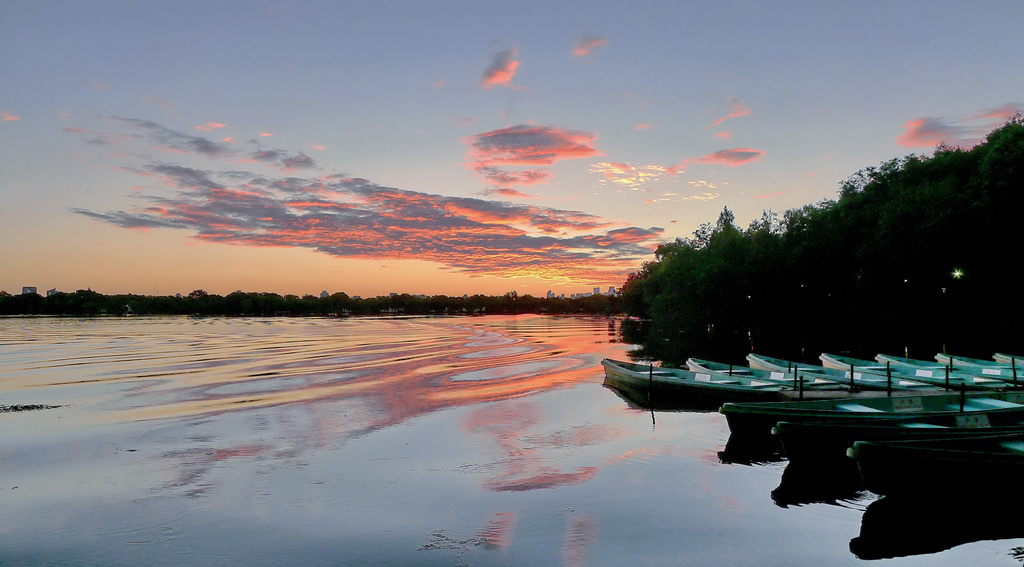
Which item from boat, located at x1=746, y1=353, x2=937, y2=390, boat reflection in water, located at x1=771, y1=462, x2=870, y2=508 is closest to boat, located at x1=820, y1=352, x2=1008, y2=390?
boat, located at x1=746, y1=353, x2=937, y2=390

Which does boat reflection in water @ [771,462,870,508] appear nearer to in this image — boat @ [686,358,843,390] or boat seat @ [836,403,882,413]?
boat seat @ [836,403,882,413]

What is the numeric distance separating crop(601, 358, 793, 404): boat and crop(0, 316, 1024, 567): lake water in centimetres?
100

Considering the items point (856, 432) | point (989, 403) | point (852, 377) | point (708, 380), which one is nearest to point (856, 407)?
point (856, 432)

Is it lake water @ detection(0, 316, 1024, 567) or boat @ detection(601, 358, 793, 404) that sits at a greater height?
boat @ detection(601, 358, 793, 404)

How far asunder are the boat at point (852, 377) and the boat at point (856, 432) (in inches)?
209

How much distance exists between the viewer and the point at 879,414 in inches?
634

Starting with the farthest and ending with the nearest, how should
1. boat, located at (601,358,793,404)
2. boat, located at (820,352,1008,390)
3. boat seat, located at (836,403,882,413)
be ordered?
boat, located at (820,352,1008,390) → boat, located at (601,358,793,404) → boat seat, located at (836,403,882,413)

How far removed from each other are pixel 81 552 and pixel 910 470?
16.5 m

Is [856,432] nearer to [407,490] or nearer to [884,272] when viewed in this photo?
[407,490]

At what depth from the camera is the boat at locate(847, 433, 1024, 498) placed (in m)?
12.1

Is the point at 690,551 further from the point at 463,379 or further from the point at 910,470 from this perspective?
the point at 463,379

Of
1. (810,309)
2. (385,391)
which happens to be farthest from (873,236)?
(385,391)

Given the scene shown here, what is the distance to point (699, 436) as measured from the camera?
68.5ft

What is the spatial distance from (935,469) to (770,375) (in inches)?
583
